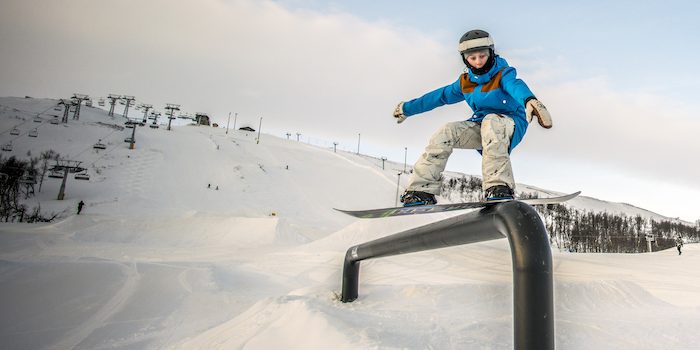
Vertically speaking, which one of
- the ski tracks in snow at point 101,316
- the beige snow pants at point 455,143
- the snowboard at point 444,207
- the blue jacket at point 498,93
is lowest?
the ski tracks in snow at point 101,316

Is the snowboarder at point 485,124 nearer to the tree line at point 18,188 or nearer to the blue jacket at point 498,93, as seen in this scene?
the blue jacket at point 498,93

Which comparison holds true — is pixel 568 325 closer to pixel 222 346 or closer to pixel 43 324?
pixel 222 346

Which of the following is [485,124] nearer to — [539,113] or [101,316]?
[539,113]

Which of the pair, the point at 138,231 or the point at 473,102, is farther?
the point at 138,231

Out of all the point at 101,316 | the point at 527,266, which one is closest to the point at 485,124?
the point at 527,266

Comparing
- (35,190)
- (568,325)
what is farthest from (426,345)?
(35,190)

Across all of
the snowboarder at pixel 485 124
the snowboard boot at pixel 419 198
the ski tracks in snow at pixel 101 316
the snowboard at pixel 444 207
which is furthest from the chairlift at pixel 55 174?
the snowboarder at pixel 485 124

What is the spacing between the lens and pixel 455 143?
2699mm

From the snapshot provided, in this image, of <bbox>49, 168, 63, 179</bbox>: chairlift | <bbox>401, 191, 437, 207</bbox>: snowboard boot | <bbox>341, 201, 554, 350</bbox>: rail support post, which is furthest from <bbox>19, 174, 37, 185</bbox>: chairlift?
<bbox>341, 201, 554, 350</bbox>: rail support post

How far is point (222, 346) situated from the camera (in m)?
3.16

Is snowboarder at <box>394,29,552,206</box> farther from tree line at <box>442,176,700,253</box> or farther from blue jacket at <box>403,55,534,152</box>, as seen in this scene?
tree line at <box>442,176,700,253</box>

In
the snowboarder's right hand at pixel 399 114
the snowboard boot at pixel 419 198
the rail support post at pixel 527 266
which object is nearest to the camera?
the rail support post at pixel 527 266

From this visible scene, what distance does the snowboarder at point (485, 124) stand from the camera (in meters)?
2.32

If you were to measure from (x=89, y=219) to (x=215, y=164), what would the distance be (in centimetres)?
2192
